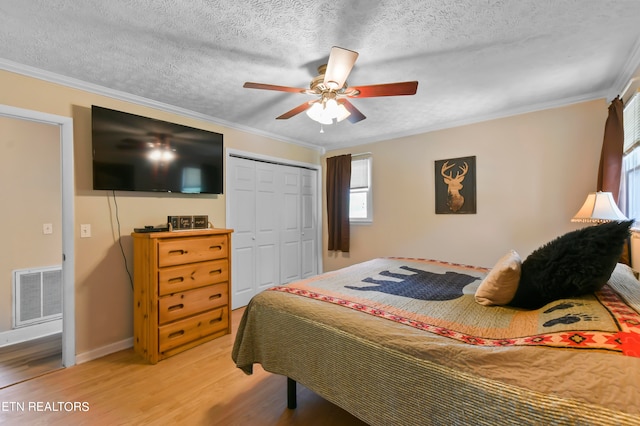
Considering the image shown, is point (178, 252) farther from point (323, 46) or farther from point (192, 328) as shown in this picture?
point (323, 46)

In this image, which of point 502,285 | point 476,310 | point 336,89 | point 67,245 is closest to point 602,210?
point 502,285

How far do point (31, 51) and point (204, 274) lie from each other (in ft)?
6.85

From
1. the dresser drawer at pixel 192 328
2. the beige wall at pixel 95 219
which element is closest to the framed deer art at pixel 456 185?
Answer: the dresser drawer at pixel 192 328

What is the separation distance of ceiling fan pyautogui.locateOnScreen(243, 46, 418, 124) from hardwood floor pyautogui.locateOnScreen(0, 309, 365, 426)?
6.68 feet

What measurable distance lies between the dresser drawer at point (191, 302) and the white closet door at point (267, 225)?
1054 mm

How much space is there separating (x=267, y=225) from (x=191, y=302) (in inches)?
63.7

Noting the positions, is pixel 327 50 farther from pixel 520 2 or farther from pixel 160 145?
pixel 160 145

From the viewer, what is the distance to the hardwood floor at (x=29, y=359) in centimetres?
211

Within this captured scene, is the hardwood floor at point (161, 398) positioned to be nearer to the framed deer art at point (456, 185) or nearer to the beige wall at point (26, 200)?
the beige wall at point (26, 200)

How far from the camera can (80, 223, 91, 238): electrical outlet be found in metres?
→ 2.35

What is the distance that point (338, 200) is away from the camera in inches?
172

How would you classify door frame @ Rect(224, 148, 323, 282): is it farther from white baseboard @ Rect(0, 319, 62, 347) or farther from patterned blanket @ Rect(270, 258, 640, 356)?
white baseboard @ Rect(0, 319, 62, 347)

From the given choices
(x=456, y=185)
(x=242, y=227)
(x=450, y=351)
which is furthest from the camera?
(x=242, y=227)

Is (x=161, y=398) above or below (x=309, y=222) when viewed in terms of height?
below
